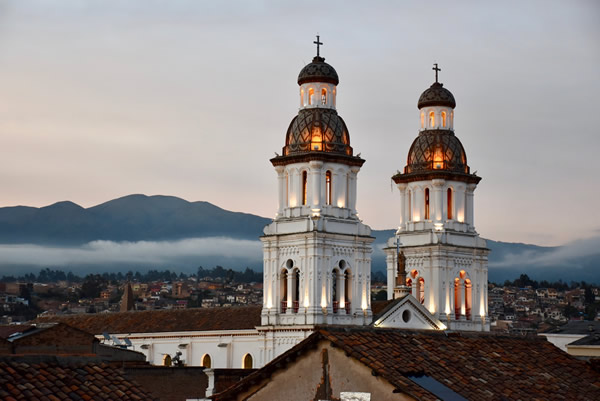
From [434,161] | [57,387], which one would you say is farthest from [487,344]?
[434,161]

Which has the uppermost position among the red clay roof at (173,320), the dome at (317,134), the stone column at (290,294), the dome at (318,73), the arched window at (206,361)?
the dome at (318,73)

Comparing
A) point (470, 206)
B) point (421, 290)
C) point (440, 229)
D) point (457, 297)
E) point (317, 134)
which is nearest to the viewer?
point (317, 134)

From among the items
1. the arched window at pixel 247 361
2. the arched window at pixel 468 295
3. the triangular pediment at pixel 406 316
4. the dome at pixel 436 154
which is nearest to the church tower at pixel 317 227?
the triangular pediment at pixel 406 316

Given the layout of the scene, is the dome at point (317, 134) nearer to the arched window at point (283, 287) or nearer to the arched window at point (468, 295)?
the arched window at point (283, 287)

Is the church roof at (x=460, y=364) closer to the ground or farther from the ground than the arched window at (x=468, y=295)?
closer to the ground

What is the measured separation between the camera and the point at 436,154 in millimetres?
70188

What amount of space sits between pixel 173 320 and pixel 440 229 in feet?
60.0

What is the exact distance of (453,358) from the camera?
24.6 meters

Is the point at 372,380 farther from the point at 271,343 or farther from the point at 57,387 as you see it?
the point at 271,343

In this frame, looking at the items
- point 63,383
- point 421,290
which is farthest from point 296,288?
point 63,383

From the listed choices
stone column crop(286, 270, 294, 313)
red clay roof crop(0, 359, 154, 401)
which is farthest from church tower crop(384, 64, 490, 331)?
red clay roof crop(0, 359, 154, 401)

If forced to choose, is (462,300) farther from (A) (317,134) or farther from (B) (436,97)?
(A) (317,134)

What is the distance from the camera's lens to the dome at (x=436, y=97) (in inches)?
2800

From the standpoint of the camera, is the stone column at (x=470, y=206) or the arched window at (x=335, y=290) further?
the stone column at (x=470, y=206)
